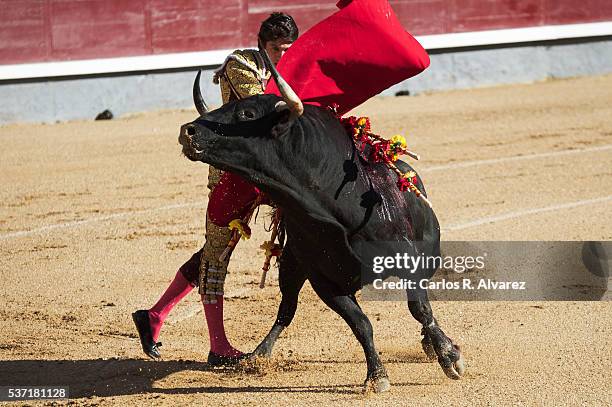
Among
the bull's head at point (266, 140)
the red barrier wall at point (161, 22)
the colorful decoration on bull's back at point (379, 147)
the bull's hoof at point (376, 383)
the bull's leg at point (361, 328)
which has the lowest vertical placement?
the red barrier wall at point (161, 22)

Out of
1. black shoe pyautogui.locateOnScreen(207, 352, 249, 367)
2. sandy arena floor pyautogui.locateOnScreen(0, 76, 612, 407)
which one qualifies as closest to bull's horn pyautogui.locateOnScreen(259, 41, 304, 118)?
sandy arena floor pyautogui.locateOnScreen(0, 76, 612, 407)

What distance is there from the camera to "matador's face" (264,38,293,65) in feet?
14.0

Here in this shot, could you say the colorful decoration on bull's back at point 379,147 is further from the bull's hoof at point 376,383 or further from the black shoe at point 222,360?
the black shoe at point 222,360

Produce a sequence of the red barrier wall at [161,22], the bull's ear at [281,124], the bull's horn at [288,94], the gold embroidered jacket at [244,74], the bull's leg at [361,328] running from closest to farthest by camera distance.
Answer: the bull's horn at [288,94], the bull's ear at [281,124], the bull's leg at [361,328], the gold embroidered jacket at [244,74], the red barrier wall at [161,22]

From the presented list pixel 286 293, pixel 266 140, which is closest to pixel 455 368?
pixel 286 293

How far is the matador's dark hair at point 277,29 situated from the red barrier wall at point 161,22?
7061 mm

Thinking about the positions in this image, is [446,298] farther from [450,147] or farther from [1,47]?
[1,47]

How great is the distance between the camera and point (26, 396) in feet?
13.8

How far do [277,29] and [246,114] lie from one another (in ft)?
1.94

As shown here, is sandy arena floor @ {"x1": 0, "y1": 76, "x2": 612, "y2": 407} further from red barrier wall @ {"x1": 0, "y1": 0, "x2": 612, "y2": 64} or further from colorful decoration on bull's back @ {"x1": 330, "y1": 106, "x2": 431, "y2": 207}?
red barrier wall @ {"x1": 0, "y1": 0, "x2": 612, "y2": 64}

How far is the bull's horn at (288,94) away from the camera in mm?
3664

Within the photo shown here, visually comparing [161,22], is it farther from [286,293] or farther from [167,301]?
[286,293]

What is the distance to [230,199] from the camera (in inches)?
171

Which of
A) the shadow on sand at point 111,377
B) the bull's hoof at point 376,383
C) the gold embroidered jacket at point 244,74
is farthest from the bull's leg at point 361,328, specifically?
the gold embroidered jacket at point 244,74
